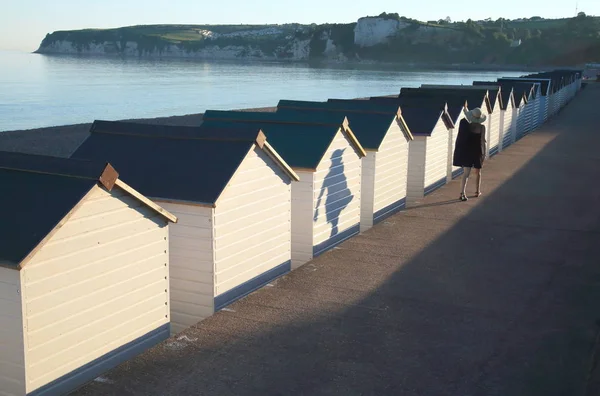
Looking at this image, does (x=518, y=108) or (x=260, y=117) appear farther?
(x=518, y=108)

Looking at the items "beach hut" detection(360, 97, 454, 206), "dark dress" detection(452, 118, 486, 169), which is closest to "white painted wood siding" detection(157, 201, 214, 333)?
"beach hut" detection(360, 97, 454, 206)

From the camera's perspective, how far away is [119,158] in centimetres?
816

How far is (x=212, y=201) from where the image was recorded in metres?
6.92

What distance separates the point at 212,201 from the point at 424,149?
7.89m

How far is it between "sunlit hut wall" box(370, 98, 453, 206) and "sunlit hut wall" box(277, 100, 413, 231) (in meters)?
0.98

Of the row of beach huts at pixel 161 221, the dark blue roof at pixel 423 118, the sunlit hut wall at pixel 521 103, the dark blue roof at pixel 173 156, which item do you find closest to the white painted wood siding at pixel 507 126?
the sunlit hut wall at pixel 521 103

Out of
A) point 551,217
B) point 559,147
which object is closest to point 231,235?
point 551,217

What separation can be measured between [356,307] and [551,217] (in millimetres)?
6352

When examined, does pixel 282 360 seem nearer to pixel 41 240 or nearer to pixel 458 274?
pixel 41 240

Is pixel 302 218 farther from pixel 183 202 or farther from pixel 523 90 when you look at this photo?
pixel 523 90

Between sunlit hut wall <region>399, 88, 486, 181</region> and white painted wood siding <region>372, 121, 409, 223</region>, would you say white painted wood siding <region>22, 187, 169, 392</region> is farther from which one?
sunlit hut wall <region>399, 88, 486, 181</region>

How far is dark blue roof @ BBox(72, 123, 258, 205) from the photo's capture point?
285 inches

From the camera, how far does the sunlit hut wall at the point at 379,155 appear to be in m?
11.5

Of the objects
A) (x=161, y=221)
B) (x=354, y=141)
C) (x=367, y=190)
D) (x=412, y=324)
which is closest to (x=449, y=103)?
(x=367, y=190)
